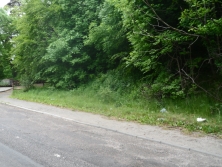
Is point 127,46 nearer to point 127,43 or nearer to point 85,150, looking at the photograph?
point 127,43

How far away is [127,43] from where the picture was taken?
14523 mm

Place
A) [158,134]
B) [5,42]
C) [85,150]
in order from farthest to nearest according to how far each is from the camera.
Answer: [5,42]
[158,134]
[85,150]

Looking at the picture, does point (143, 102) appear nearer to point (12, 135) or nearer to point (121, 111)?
point (121, 111)

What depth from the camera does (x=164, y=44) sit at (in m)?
9.91

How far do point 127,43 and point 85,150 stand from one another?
390 inches

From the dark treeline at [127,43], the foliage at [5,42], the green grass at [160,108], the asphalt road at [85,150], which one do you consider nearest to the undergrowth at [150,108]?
the green grass at [160,108]

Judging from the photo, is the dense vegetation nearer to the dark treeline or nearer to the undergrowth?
the dark treeline

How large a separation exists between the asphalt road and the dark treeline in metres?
3.90

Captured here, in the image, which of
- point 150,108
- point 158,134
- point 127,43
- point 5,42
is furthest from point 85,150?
point 5,42

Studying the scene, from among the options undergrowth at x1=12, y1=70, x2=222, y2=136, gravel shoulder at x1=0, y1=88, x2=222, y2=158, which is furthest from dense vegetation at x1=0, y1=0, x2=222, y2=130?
gravel shoulder at x1=0, y1=88, x2=222, y2=158

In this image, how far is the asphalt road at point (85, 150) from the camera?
16.0 ft

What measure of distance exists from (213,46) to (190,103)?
2.42 m

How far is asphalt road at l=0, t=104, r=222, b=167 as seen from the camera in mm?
4891

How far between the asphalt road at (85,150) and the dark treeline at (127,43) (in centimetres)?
390
